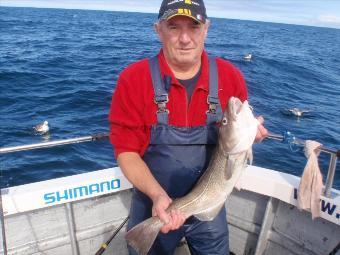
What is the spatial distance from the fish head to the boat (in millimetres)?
1012

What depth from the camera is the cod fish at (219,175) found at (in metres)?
3.08

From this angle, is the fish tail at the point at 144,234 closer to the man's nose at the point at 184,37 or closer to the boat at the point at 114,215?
the boat at the point at 114,215

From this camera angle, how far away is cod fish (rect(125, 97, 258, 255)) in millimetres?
3084

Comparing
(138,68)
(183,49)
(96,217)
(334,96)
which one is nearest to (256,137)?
(183,49)

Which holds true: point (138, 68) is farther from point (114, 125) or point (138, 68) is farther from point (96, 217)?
point (96, 217)

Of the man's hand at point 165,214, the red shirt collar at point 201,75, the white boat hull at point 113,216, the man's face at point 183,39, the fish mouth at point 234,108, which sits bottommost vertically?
the white boat hull at point 113,216

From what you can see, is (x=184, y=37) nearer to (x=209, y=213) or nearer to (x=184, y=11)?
(x=184, y=11)

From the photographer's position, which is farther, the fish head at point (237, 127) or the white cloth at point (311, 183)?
the white cloth at point (311, 183)

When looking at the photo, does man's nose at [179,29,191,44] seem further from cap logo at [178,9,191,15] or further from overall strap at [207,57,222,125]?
overall strap at [207,57,222,125]

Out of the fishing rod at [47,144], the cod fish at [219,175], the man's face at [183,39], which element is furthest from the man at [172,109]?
the fishing rod at [47,144]

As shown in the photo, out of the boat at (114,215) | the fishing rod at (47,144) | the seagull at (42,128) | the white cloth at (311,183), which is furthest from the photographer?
the seagull at (42,128)

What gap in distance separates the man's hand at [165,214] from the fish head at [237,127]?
68 cm

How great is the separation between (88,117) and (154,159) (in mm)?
10362

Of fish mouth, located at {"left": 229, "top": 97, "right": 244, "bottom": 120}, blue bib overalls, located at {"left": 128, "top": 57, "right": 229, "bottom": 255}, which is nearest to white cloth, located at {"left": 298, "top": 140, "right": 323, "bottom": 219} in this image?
blue bib overalls, located at {"left": 128, "top": 57, "right": 229, "bottom": 255}
